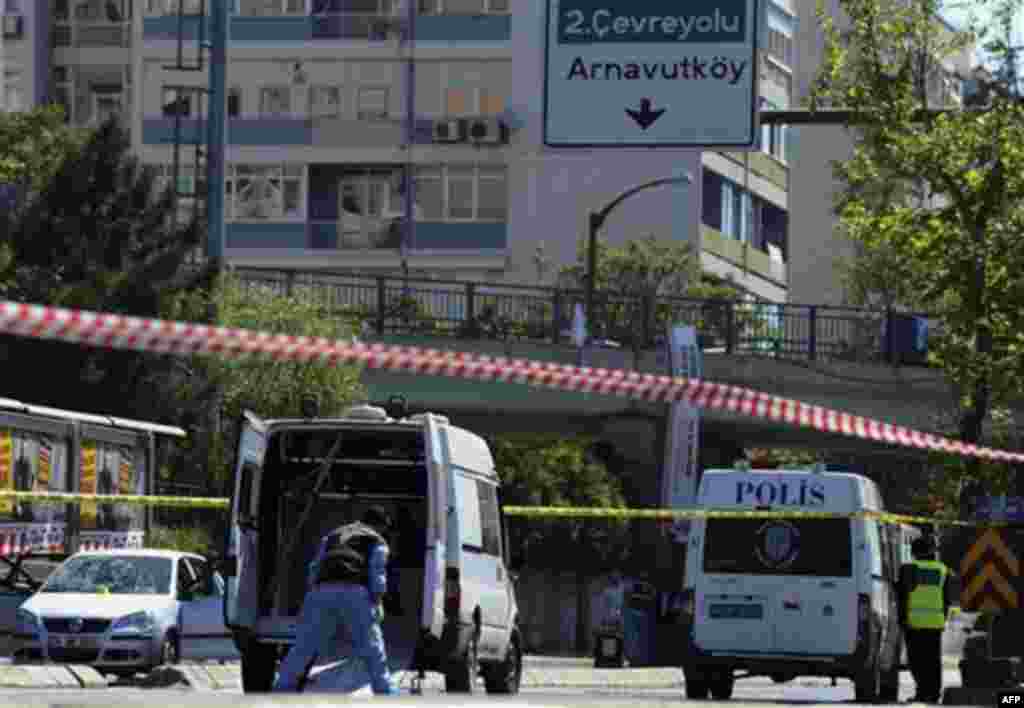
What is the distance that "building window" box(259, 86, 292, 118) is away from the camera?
81000mm

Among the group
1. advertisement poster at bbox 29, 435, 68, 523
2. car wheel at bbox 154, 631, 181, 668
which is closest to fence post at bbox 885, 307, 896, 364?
advertisement poster at bbox 29, 435, 68, 523

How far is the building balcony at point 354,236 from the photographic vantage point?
3140 inches

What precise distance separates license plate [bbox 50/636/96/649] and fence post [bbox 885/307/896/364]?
2687cm

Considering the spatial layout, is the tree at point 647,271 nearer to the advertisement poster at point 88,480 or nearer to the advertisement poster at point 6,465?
the advertisement poster at point 88,480

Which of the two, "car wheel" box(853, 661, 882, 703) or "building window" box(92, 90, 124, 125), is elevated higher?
"building window" box(92, 90, 124, 125)

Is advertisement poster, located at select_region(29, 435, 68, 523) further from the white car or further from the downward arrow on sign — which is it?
the downward arrow on sign

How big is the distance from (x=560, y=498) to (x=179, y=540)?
834 inches

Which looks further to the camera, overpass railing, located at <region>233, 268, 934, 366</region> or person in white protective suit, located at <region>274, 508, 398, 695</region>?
overpass railing, located at <region>233, 268, 934, 366</region>

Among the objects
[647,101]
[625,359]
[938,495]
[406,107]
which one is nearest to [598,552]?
[625,359]

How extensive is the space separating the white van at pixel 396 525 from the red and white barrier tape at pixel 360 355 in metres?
4.69

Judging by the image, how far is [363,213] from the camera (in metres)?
80.3

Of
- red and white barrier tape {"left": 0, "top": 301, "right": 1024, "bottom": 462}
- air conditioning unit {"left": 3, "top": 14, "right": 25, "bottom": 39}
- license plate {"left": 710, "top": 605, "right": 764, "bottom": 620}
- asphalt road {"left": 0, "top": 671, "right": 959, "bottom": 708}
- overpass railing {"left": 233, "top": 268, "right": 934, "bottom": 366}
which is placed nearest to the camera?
red and white barrier tape {"left": 0, "top": 301, "right": 1024, "bottom": 462}

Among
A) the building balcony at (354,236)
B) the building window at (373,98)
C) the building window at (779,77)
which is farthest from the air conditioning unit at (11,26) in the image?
the building window at (779,77)

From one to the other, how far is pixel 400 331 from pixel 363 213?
26.9 meters
